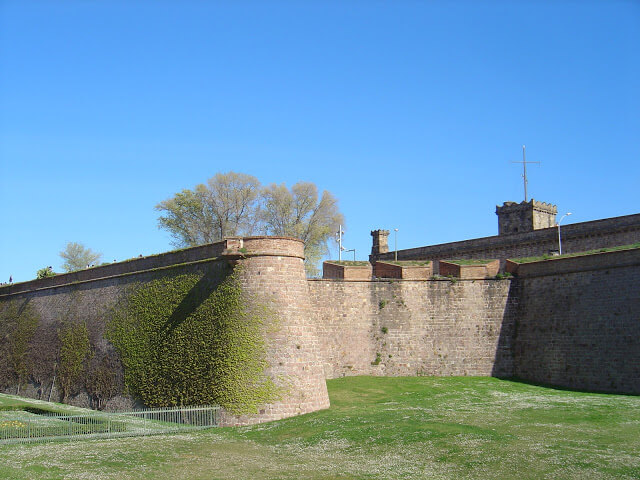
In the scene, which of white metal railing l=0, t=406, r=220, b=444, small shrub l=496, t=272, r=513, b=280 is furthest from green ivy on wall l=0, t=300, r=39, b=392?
small shrub l=496, t=272, r=513, b=280

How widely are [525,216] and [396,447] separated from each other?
3238 centimetres

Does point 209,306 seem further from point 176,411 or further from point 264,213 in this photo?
point 264,213

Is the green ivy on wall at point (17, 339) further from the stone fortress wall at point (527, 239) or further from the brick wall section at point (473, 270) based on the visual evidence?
the brick wall section at point (473, 270)

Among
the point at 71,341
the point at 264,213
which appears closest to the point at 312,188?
the point at 264,213

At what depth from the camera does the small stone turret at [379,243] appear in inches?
1850

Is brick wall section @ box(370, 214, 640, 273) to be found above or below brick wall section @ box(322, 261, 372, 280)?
above

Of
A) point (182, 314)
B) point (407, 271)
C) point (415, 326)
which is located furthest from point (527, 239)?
point (182, 314)

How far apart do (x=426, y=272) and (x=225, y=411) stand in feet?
36.4

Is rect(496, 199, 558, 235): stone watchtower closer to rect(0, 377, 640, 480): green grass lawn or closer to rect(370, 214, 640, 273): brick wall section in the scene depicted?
rect(370, 214, 640, 273): brick wall section

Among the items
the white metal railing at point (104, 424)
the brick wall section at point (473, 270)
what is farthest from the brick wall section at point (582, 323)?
the white metal railing at point (104, 424)

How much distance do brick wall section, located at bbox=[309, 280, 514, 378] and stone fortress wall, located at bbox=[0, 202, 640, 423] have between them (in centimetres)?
4

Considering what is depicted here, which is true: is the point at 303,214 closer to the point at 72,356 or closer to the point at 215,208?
the point at 215,208

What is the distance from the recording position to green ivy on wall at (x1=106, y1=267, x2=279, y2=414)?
74.0 ft

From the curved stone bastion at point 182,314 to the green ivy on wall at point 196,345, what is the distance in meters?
0.08
